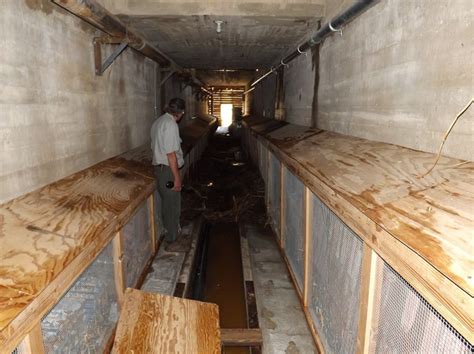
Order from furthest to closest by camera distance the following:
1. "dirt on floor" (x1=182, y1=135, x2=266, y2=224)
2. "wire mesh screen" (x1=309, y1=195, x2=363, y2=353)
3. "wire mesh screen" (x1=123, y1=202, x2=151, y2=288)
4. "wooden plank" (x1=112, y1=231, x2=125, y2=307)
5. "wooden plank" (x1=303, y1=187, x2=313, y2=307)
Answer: "dirt on floor" (x1=182, y1=135, x2=266, y2=224), "wire mesh screen" (x1=123, y1=202, x2=151, y2=288), "wooden plank" (x1=303, y1=187, x2=313, y2=307), "wooden plank" (x1=112, y1=231, x2=125, y2=307), "wire mesh screen" (x1=309, y1=195, x2=363, y2=353)

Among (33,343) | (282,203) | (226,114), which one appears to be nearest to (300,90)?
(282,203)

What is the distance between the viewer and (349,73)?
3096mm

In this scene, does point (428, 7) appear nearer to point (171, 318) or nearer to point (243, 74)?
point (171, 318)

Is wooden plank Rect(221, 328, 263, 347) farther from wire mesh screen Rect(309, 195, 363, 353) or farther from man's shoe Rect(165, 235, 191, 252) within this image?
man's shoe Rect(165, 235, 191, 252)

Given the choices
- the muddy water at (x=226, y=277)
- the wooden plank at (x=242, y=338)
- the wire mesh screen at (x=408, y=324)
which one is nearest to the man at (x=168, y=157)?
the muddy water at (x=226, y=277)

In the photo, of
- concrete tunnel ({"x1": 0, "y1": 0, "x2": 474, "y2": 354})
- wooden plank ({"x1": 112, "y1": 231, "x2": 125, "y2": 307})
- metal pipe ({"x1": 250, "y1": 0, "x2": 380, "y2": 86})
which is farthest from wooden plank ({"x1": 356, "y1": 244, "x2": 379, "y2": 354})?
metal pipe ({"x1": 250, "y1": 0, "x2": 380, "y2": 86})

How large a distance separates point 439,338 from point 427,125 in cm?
120

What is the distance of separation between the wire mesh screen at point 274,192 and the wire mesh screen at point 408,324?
3087 mm

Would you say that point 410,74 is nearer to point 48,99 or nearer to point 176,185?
point 48,99

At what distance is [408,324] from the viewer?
1.25 meters

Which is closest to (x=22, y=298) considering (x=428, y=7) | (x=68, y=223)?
(x=68, y=223)

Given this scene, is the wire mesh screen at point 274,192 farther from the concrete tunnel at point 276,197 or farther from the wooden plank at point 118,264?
the wooden plank at point 118,264

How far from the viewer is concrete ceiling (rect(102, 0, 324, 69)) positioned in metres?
3.63

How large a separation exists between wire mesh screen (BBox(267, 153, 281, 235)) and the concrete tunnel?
168mm
